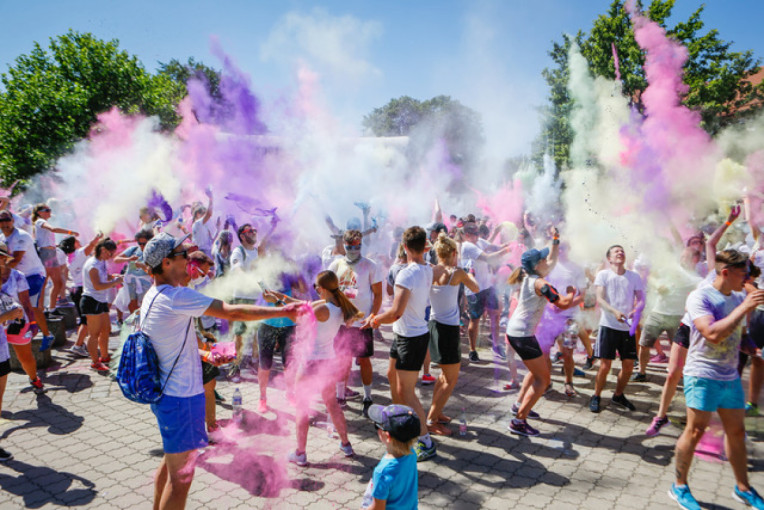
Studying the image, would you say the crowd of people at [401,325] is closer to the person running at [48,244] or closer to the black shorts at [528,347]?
the black shorts at [528,347]

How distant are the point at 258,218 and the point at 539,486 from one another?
19.9 ft

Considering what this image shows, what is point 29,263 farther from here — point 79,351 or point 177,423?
point 177,423

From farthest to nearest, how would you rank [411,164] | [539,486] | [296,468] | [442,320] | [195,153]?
[411,164] < [195,153] < [442,320] < [296,468] < [539,486]

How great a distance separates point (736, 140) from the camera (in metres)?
8.49

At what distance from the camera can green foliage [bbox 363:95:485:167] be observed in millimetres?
31623

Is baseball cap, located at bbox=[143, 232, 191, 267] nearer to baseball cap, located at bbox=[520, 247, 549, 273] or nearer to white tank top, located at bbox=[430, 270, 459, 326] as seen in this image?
white tank top, located at bbox=[430, 270, 459, 326]

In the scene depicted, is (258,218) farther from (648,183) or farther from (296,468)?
(648,183)

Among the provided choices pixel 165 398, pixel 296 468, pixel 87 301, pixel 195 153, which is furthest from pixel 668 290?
pixel 195 153

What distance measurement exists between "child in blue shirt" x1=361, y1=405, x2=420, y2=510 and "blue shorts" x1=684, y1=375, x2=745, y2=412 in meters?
2.39

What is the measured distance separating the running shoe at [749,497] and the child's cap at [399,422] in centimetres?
300

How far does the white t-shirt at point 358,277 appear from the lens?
222 inches

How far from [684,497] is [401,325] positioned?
2672 mm

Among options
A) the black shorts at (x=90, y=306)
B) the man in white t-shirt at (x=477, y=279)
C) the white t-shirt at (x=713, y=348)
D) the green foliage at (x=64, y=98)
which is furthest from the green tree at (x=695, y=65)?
the green foliage at (x=64, y=98)

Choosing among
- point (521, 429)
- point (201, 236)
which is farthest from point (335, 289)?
point (201, 236)
